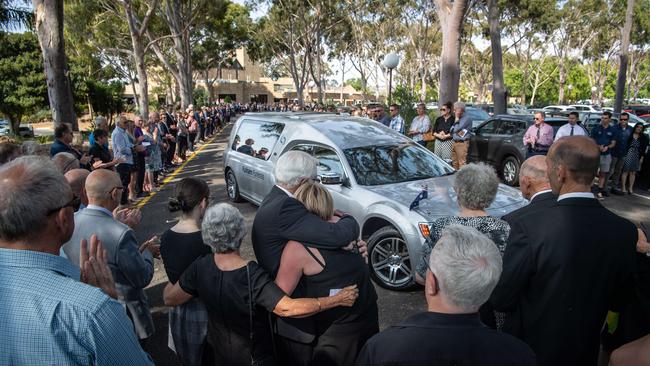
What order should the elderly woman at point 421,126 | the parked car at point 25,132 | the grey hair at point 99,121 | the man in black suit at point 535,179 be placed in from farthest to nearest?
the parked car at point 25,132, the elderly woman at point 421,126, the grey hair at point 99,121, the man in black suit at point 535,179

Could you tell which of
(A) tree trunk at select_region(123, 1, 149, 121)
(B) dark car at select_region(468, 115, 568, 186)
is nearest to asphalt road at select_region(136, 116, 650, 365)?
(B) dark car at select_region(468, 115, 568, 186)

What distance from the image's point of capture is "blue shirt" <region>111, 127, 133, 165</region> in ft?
26.7

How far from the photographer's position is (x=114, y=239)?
2.73 m

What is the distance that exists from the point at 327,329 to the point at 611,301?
1469 millimetres

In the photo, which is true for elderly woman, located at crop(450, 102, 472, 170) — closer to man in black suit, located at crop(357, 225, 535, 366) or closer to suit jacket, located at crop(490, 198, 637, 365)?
suit jacket, located at crop(490, 198, 637, 365)

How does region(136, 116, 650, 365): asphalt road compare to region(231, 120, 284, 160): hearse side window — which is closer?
region(136, 116, 650, 365): asphalt road

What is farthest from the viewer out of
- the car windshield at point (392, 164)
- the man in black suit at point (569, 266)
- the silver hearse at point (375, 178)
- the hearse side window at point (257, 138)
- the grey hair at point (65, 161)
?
the hearse side window at point (257, 138)

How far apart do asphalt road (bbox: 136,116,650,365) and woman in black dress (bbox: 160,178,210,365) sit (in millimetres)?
982

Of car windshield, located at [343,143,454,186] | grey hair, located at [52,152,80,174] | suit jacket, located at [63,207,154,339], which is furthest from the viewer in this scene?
car windshield, located at [343,143,454,186]

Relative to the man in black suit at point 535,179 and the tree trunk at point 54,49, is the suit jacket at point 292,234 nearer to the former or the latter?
the man in black suit at point 535,179

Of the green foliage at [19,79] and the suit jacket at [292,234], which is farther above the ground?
the green foliage at [19,79]

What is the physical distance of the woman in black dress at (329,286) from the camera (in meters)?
2.37

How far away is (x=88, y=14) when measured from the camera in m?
24.8

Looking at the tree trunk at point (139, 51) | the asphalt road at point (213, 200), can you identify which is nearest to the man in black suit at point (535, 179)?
the asphalt road at point (213, 200)
